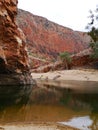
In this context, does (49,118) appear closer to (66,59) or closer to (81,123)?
(81,123)

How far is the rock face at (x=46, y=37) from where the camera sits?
513ft

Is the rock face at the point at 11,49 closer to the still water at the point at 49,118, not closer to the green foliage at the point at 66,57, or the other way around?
the still water at the point at 49,118

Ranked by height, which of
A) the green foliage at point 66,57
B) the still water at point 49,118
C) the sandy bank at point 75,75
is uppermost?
the still water at point 49,118

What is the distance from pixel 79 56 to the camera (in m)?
88.4

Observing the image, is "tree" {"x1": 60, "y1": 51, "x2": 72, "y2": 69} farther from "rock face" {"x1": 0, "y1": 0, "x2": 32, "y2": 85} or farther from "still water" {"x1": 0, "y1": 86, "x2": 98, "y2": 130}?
"still water" {"x1": 0, "y1": 86, "x2": 98, "y2": 130}

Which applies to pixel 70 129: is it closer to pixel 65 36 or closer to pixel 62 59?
pixel 62 59

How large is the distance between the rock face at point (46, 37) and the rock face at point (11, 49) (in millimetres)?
98736

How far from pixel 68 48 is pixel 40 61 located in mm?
54042

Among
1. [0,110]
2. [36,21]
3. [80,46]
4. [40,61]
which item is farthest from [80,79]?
[80,46]

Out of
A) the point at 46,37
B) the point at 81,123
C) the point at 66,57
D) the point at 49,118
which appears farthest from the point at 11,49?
the point at 46,37

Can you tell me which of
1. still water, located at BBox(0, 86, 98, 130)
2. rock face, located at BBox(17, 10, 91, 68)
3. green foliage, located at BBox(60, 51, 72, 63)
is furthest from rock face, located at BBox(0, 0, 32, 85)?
rock face, located at BBox(17, 10, 91, 68)

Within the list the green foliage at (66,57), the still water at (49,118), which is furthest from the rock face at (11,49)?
the green foliage at (66,57)

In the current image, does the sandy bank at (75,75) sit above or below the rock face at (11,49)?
below

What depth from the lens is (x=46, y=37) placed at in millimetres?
169750
